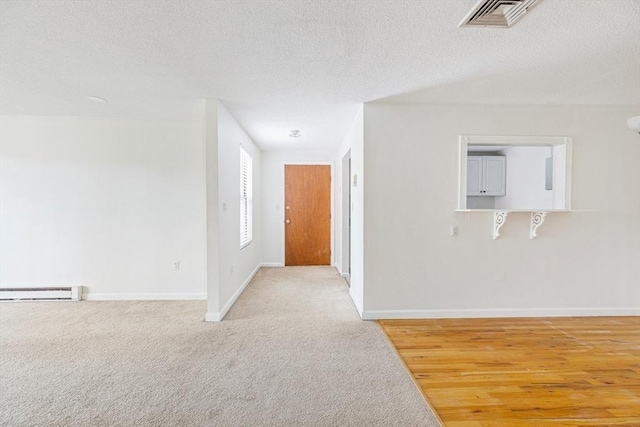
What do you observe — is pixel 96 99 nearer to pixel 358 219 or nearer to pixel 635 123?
pixel 358 219

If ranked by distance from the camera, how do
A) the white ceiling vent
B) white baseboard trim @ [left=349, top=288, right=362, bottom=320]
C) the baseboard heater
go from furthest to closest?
the baseboard heater < white baseboard trim @ [left=349, top=288, right=362, bottom=320] < the white ceiling vent

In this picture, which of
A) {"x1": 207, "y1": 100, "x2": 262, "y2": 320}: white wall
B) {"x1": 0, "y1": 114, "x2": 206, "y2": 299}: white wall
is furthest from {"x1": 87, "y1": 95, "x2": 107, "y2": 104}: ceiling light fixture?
{"x1": 207, "y1": 100, "x2": 262, "y2": 320}: white wall

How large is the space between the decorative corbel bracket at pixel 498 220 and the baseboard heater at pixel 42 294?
5.01 metres

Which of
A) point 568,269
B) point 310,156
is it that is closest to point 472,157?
point 568,269

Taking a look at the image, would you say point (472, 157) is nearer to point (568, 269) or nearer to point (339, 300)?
point (568, 269)

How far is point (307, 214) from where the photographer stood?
6.29 metres

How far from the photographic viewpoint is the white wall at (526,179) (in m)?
4.28

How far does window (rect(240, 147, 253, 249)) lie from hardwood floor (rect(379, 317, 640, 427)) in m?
2.55

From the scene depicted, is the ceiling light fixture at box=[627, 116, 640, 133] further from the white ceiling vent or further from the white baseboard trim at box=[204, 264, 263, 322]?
the white baseboard trim at box=[204, 264, 263, 322]

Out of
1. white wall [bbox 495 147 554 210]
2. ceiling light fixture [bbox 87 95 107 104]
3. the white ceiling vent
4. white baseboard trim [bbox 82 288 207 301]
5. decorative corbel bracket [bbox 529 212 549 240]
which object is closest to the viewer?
the white ceiling vent

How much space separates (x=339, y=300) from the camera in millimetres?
4031

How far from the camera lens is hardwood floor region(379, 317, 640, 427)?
185 cm

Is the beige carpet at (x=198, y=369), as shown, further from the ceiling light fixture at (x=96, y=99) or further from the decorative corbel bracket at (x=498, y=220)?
the ceiling light fixture at (x=96, y=99)

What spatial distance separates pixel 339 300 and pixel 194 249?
201cm
